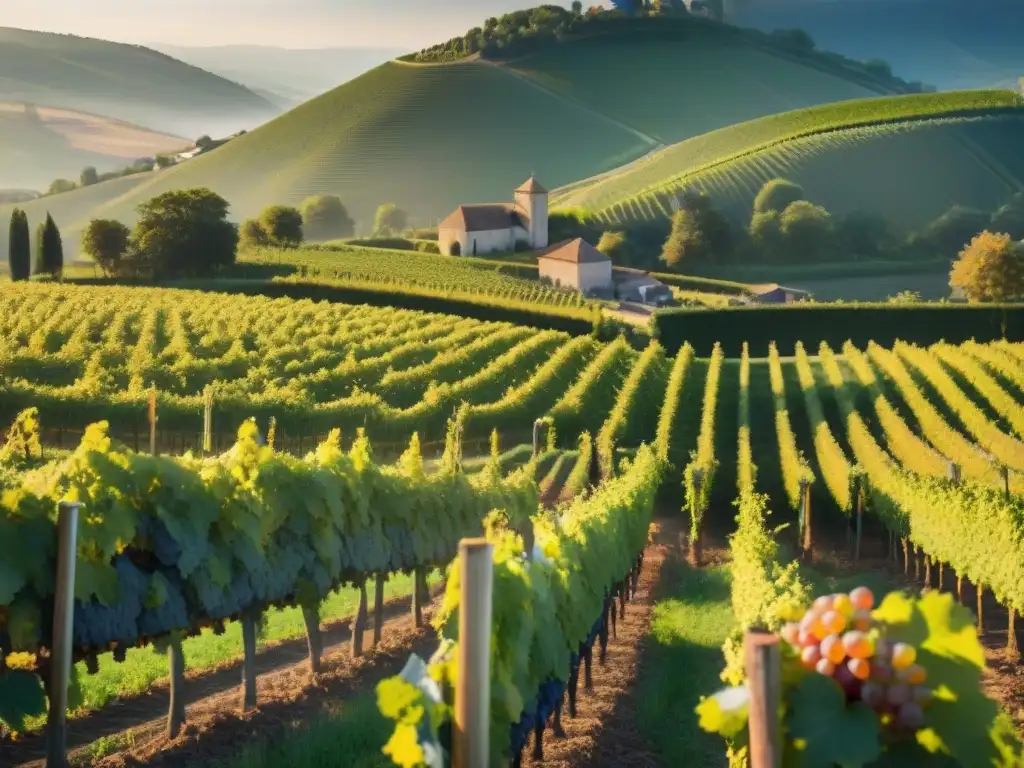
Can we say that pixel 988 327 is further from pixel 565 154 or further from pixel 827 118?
pixel 565 154

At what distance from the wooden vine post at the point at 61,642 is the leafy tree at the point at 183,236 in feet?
138

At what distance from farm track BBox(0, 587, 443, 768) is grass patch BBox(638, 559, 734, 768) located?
1.84 m

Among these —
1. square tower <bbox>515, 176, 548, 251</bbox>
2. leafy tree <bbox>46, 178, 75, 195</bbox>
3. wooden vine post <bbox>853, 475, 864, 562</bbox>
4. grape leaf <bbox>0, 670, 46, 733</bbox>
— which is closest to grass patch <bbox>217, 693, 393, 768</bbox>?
grape leaf <bbox>0, 670, 46, 733</bbox>

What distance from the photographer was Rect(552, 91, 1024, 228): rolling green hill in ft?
273

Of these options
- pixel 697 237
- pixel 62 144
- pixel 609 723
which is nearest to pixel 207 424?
pixel 609 723

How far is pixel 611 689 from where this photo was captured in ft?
29.7

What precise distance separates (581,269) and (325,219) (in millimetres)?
46235

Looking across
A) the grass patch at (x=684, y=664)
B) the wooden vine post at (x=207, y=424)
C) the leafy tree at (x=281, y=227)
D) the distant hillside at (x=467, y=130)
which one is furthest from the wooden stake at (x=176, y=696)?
the distant hillside at (x=467, y=130)

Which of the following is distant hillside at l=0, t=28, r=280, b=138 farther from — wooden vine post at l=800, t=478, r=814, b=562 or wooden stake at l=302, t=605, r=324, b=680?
wooden stake at l=302, t=605, r=324, b=680

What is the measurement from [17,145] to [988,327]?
98.8 metres

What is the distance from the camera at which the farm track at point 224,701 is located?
6891 mm

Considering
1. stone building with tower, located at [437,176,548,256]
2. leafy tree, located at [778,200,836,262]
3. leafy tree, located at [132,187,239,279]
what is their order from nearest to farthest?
leafy tree, located at [132,187,239,279], stone building with tower, located at [437,176,548,256], leafy tree, located at [778,200,836,262]

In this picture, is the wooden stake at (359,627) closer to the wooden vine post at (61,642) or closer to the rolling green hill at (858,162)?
the wooden vine post at (61,642)

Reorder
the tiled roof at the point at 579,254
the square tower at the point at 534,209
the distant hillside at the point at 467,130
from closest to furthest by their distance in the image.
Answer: the tiled roof at the point at 579,254 < the square tower at the point at 534,209 < the distant hillside at the point at 467,130
